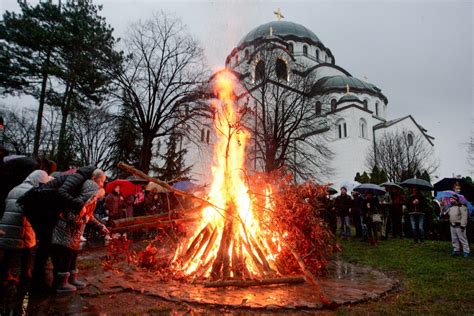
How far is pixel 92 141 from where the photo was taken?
29391mm

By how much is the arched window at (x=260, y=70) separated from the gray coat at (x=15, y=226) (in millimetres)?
18215

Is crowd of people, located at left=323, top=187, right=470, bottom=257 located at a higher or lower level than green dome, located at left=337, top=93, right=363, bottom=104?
lower

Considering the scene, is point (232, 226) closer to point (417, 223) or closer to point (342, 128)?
point (417, 223)

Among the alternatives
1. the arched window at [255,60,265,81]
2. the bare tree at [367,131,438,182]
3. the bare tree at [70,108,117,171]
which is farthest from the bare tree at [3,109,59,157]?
the bare tree at [367,131,438,182]

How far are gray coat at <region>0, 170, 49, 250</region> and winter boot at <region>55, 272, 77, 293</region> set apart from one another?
2.55 ft

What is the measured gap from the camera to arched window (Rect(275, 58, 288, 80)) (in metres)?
21.6

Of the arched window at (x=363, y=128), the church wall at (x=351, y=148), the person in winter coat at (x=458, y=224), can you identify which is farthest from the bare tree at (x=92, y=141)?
the arched window at (x=363, y=128)

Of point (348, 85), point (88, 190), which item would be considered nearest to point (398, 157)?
point (348, 85)

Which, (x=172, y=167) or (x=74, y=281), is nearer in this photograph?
(x=74, y=281)

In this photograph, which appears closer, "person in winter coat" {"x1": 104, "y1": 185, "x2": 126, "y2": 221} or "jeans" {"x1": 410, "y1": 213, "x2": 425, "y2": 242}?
"jeans" {"x1": 410, "y1": 213, "x2": 425, "y2": 242}

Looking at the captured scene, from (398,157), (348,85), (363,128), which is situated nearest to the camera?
(398,157)

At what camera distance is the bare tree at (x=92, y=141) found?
2814 cm

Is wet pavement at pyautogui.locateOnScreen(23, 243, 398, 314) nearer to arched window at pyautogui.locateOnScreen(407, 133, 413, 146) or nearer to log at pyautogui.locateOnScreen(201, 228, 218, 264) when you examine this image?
log at pyautogui.locateOnScreen(201, 228, 218, 264)

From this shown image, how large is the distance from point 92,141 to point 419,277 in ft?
95.2
